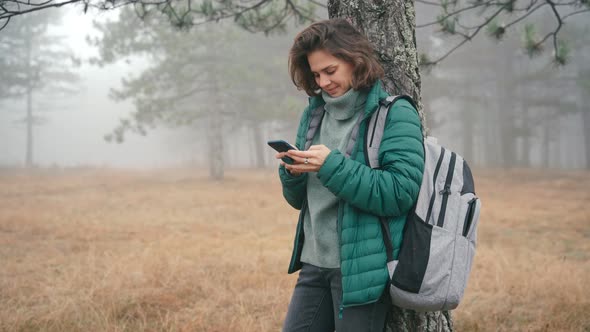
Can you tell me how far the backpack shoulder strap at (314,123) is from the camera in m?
2.01

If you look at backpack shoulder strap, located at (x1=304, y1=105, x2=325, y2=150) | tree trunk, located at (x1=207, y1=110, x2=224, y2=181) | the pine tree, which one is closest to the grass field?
backpack shoulder strap, located at (x1=304, y1=105, x2=325, y2=150)

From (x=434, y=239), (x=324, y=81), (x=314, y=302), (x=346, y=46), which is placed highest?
(x=346, y=46)

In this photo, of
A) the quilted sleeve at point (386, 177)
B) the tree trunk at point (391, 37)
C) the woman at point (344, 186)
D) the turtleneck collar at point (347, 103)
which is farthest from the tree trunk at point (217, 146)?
the quilted sleeve at point (386, 177)

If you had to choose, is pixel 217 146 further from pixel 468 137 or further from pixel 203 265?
pixel 468 137

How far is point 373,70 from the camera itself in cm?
185

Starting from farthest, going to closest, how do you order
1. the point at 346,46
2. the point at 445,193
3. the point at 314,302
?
the point at 314,302
the point at 346,46
the point at 445,193

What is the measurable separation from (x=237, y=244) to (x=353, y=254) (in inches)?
203

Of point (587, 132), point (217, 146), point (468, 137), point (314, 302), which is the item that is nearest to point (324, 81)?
point (314, 302)

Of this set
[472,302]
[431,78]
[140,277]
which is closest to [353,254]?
[472,302]

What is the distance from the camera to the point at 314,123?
203cm

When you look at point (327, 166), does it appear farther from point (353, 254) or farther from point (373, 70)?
point (373, 70)

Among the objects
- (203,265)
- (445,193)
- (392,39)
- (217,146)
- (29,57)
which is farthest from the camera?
(29,57)

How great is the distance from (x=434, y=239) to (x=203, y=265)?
3934 millimetres

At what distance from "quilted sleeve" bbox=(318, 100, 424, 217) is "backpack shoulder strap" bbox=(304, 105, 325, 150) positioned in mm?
346
